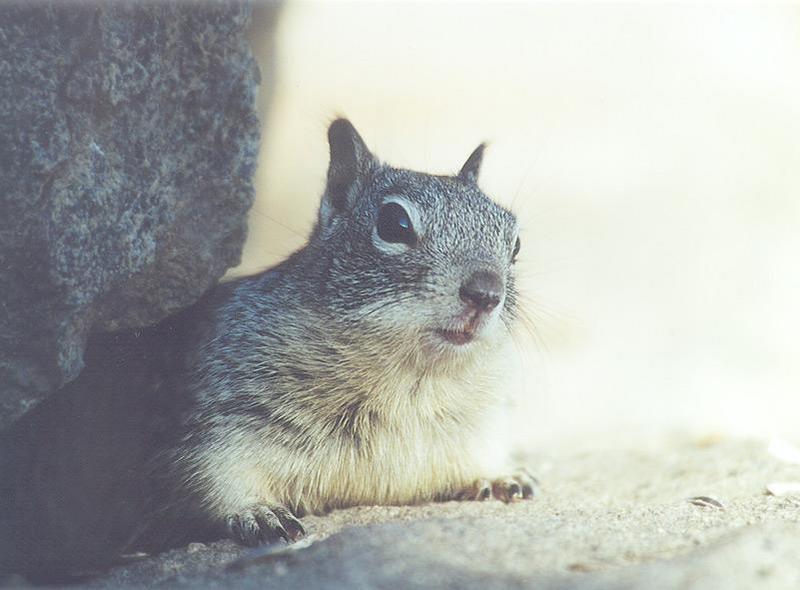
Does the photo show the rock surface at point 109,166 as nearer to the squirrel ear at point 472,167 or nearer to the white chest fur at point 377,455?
the white chest fur at point 377,455

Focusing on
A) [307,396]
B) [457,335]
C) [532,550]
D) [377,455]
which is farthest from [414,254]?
[532,550]

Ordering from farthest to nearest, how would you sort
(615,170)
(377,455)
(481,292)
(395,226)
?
(615,170) < (377,455) < (395,226) < (481,292)

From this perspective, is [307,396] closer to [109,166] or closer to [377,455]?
[377,455]

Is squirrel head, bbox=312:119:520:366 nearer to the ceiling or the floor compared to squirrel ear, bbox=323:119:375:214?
nearer to the floor

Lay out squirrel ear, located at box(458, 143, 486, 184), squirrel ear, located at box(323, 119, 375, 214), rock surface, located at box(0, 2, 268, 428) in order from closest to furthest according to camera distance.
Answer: rock surface, located at box(0, 2, 268, 428) → squirrel ear, located at box(323, 119, 375, 214) → squirrel ear, located at box(458, 143, 486, 184)

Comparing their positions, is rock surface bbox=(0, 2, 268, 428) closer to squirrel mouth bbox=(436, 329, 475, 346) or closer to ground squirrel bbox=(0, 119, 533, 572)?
ground squirrel bbox=(0, 119, 533, 572)

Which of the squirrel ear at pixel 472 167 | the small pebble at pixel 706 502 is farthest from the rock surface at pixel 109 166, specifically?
the small pebble at pixel 706 502

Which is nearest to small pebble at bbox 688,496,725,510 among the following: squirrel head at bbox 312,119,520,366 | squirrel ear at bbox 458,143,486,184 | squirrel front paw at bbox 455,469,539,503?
squirrel front paw at bbox 455,469,539,503
